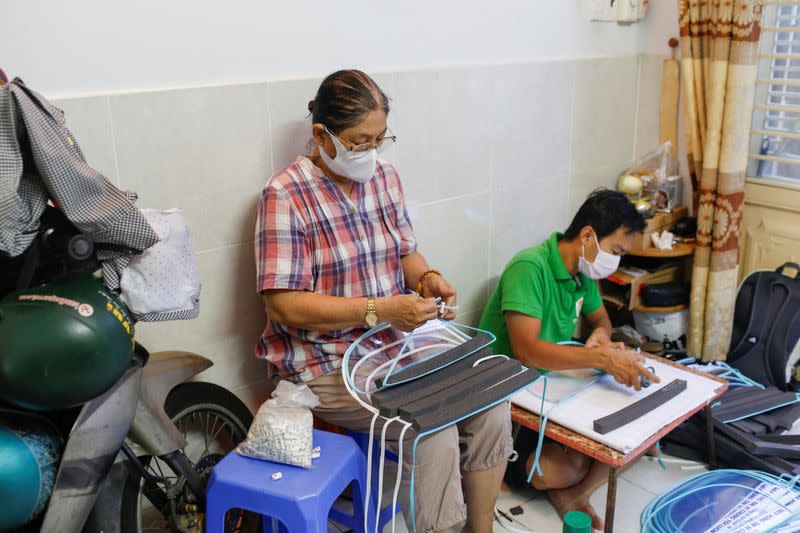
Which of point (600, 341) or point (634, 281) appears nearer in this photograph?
point (600, 341)

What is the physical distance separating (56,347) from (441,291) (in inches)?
41.0

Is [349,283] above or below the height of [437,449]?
above

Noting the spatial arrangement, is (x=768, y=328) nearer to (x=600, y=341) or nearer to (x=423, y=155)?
(x=600, y=341)

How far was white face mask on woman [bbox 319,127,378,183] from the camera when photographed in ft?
6.34

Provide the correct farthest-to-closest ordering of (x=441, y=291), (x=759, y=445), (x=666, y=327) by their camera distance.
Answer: (x=666, y=327)
(x=759, y=445)
(x=441, y=291)

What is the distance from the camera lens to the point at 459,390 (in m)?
1.90

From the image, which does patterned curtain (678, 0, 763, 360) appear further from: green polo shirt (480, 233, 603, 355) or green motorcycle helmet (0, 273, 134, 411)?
green motorcycle helmet (0, 273, 134, 411)

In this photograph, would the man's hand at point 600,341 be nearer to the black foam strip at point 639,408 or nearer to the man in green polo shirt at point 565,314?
the man in green polo shirt at point 565,314

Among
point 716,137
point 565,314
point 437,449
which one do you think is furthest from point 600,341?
point 716,137

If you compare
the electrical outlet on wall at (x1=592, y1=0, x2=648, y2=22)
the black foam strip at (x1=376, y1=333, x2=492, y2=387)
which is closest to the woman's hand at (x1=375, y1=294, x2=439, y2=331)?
the black foam strip at (x1=376, y1=333, x2=492, y2=387)

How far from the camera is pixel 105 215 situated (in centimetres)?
142

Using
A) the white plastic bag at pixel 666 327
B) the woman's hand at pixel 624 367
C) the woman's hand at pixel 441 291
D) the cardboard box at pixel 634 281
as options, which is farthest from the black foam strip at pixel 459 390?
the white plastic bag at pixel 666 327

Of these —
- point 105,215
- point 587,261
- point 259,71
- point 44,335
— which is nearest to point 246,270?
point 259,71

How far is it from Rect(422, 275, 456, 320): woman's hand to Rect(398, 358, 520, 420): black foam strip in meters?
0.17
